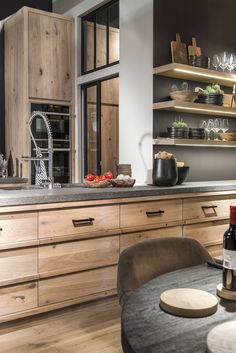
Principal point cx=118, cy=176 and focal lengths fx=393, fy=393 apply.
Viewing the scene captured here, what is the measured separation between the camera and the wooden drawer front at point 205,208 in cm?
327

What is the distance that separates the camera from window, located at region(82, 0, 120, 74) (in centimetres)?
471

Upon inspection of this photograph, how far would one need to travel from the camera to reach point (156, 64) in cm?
379

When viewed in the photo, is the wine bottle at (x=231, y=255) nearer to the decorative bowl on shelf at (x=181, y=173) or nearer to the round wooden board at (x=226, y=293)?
the round wooden board at (x=226, y=293)

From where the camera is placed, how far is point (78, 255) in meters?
2.64

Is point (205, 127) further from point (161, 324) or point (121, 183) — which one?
point (161, 324)

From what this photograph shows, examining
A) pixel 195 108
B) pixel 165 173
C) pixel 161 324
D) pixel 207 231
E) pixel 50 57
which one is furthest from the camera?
pixel 50 57

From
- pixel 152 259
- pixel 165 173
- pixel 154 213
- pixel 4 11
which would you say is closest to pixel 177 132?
pixel 165 173

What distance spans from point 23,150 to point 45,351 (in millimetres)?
2961

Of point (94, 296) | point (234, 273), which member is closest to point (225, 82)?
point (94, 296)

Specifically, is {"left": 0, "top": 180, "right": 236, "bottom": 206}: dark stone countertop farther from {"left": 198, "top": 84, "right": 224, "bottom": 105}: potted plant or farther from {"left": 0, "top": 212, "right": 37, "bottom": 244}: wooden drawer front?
{"left": 198, "top": 84, "right": 224, "bottom": 105}: potted plant

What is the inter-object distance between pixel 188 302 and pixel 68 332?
5.45ft

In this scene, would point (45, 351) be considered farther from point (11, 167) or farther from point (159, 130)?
point (11, 167)

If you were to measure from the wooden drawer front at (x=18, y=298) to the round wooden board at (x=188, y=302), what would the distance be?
159 centimetres

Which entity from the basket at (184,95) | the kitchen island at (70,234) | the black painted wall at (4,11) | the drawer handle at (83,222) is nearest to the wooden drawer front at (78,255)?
the kitchen island at (70,234)
